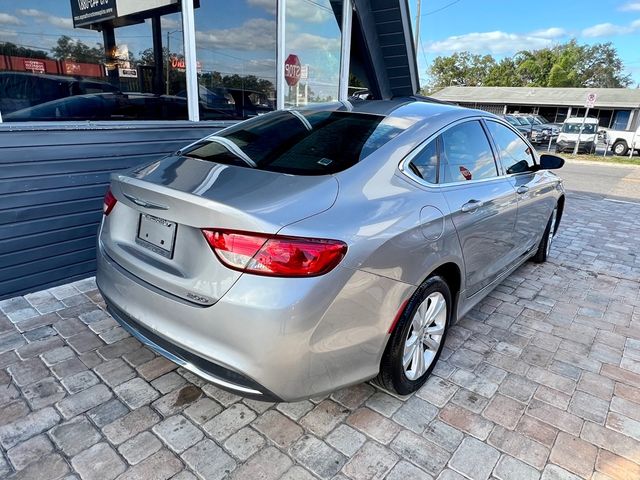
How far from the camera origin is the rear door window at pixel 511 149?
130 inches

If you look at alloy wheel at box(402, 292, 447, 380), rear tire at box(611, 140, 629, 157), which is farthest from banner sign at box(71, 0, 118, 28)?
rear tire at box(611, 140, 629, 157)

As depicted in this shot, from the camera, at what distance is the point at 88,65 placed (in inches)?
141

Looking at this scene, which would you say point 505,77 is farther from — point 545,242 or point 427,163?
point 427,163

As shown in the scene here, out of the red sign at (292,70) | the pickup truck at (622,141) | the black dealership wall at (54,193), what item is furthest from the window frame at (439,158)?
the pickup truck at (622,141)

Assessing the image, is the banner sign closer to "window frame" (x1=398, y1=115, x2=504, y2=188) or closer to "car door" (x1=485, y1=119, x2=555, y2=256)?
"window frame" (x1=398, y1=115, x2=504, y2=188)

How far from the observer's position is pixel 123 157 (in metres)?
3.80

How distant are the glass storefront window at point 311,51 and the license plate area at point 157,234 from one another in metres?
4.18

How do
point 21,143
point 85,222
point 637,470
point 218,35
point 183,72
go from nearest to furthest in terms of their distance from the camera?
point 637,470, point 21,143, point 85,222, point 183,72, point 218,35

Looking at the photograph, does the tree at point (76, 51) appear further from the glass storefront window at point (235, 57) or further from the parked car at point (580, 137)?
the parked car at point (580, 137)

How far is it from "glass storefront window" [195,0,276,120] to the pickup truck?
21.2m

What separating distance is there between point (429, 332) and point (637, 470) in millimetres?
1126

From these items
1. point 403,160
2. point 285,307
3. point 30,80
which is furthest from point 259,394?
point 30,80

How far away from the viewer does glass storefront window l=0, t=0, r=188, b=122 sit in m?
3.17

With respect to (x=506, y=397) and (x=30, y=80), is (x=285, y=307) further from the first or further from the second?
(x=30, y=80)
